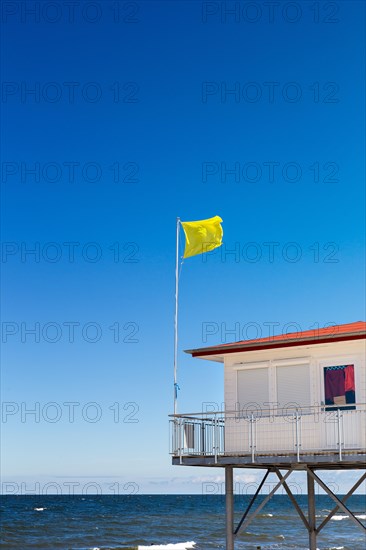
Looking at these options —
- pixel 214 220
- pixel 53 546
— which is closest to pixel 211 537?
pixel 53 546

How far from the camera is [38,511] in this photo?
4294 inches

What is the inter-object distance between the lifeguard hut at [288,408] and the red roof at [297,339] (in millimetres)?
27

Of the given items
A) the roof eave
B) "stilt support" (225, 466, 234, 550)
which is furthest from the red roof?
"stilt support" (225, 466, 234, 550)

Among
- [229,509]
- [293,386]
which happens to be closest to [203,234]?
[293,386]

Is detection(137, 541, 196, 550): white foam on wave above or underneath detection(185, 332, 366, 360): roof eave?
underneath

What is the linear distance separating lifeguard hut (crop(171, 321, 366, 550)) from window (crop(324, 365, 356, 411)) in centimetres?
3

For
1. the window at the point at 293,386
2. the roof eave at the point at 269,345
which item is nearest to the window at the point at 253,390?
the window at the point at 293,386

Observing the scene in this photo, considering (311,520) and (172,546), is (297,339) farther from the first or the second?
(172,546)

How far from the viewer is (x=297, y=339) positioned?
2344cm

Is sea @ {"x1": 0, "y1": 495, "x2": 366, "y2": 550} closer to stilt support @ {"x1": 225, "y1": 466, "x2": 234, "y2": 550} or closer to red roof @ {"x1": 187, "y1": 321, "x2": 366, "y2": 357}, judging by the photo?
stilt support @ {"x1": 225, "y1": 466, "x2": 234, "y2": 550}

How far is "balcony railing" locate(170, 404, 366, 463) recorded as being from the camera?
22375mm

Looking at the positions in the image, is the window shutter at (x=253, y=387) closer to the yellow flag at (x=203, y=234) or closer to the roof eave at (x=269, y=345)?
the roof eave at (x=269, y=345)

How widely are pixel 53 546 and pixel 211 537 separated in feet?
44.5

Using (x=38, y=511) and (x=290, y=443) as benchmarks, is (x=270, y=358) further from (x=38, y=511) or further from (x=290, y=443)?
(x=38, y=511)
